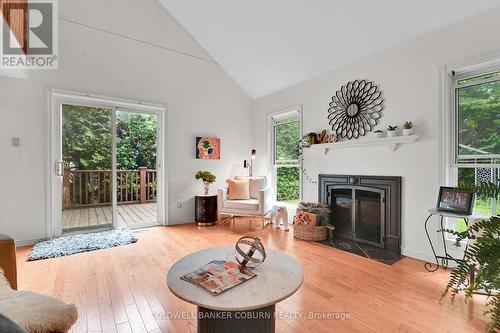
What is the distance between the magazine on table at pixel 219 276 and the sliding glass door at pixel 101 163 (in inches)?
120

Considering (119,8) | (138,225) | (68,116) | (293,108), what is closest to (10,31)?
(68,116)

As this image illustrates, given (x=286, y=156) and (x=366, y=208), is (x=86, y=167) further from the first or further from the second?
(x=366, y=208)

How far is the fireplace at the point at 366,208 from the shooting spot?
9.29ft

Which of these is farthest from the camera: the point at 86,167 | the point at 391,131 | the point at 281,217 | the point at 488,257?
the point at 281,217

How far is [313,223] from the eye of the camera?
3.25 metres

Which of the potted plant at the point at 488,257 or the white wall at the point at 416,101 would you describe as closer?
the potted plant at the point at 488,257

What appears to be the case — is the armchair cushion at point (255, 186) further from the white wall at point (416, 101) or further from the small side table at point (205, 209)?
the white wall at point (416, 101)

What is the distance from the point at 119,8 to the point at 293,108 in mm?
3192

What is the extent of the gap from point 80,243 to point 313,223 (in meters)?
3.03

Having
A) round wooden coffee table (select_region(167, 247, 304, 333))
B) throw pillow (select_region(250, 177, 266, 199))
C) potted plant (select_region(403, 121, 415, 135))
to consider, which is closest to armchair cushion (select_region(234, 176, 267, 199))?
throw pillow (select_region(250, 177, 266, 199))

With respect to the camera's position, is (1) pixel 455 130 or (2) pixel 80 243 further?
(2) pixel 80 243

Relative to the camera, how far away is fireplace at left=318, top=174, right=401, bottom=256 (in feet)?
9.29

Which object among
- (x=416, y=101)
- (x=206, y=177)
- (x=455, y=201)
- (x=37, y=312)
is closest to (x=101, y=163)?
(x=206, y=177)

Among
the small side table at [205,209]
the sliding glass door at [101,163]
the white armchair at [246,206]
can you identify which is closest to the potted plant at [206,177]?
the small side table at [205,209]
